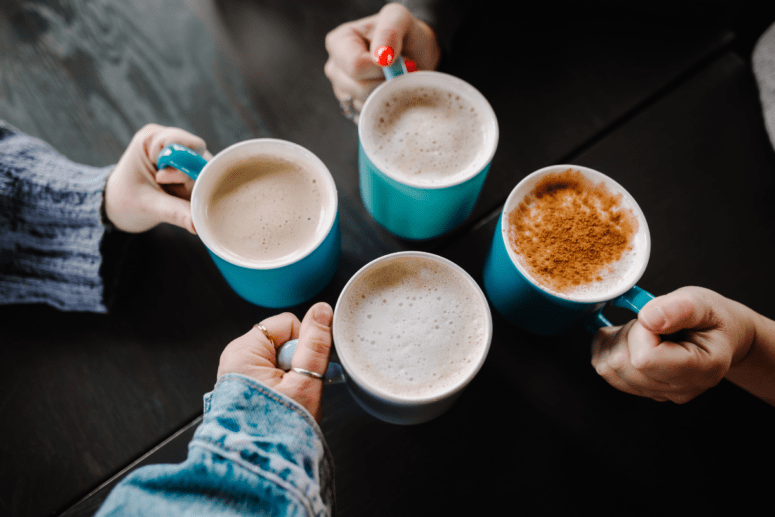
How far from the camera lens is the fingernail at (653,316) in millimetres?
562

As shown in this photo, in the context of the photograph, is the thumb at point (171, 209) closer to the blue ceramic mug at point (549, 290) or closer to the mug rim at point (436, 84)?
the mug rim at point (436, 84)

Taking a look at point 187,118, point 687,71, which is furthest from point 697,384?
point 187,118

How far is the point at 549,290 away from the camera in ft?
1.93

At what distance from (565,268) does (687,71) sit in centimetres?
65

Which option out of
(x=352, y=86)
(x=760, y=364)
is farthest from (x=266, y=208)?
(x=760, y=364)

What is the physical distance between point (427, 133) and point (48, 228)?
728mm

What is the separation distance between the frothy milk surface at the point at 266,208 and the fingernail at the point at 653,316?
19.6 inches

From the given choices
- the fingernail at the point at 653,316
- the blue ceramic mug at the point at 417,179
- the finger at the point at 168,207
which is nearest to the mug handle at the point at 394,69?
the blue ceramic mug at the point at 417,179

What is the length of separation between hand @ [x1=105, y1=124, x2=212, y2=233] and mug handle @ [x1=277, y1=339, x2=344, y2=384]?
282 mm

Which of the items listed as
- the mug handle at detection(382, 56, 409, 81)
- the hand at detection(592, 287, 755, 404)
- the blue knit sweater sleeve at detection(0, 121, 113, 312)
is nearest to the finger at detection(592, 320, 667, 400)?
the hand at detection(592, 287, 755, 404)

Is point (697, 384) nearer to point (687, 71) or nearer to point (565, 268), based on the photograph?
point (565, 268)

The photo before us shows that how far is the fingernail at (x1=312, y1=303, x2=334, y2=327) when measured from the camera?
621mm

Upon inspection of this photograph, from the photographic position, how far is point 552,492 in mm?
691

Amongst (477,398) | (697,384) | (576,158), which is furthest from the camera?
(576,158)
